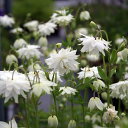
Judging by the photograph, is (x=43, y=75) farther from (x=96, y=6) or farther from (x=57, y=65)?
(x=96, y=6)

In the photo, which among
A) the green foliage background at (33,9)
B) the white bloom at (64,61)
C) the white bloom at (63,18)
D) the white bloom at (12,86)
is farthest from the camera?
the green foliage background at (33,9)

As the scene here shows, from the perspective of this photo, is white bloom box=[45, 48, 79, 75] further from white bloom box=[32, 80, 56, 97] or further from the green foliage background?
the green foliage background

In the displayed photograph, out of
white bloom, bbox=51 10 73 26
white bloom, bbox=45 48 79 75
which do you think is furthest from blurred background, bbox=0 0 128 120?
white bloom, bbox=45 48 79 75

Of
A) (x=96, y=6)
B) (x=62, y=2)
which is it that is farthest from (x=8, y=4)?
(x=62, y=2)

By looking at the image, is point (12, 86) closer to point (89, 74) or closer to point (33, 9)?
point (89, 74)

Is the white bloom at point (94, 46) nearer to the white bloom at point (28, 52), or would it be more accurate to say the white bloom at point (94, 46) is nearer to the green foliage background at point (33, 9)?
the white bloom at point (28, 52)

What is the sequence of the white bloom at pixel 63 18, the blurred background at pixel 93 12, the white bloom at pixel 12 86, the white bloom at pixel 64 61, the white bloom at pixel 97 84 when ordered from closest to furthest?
the white bloom at pixel 12 86
the white bloom at pixel 64 61
the white bloom at pixel 97 84
the white bloom at pixel 63 18
the blurred background at pixel 93 12

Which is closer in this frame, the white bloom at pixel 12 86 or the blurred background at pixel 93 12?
the white bloom at pixel 12 86

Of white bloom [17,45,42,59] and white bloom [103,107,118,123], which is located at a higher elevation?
white bloom [17,45,42,59]

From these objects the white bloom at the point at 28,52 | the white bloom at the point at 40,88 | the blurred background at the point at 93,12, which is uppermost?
the blurred background at the point at 93,12

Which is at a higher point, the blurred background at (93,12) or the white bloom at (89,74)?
the blurred background at (93,12)

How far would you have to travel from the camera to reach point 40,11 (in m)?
8.92

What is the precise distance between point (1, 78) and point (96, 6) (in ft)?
20.4

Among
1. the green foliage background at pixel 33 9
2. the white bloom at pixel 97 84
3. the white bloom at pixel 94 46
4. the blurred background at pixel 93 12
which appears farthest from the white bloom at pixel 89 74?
the green foliage background at pixel 33 9
